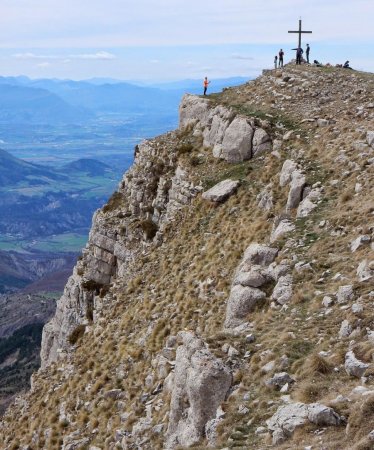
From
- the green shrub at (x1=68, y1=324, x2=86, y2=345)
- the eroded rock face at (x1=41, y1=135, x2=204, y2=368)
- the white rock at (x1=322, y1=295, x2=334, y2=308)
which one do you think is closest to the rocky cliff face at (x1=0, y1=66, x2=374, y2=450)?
the white rock at (x1=322, y1=295, x2=334, y2=308)

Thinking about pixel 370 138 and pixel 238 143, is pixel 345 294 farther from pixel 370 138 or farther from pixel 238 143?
pixel 238 143

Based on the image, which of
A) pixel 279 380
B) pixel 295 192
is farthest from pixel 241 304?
pixel 295 192

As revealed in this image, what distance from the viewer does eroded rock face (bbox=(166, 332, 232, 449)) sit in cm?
1678

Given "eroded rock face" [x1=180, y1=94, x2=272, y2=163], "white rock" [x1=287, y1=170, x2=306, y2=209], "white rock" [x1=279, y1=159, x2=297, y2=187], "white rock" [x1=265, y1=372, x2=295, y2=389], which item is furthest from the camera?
"eroded rock face" [x1=180, y1=94, x2=272, y2=163]

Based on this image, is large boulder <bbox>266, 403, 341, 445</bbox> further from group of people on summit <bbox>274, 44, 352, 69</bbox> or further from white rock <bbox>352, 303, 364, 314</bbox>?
group of people on summit <bbox>274, 44, 352, 69</bbox>

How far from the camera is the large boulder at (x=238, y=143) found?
3744cm

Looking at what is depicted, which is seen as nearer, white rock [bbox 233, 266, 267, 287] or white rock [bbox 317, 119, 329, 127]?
white rock [bbox 233, 266, 267, 287]

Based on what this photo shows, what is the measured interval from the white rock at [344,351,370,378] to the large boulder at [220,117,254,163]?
2371 cm

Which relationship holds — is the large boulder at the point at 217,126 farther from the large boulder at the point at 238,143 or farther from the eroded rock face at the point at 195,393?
the eroded rock face at the point at 195,393

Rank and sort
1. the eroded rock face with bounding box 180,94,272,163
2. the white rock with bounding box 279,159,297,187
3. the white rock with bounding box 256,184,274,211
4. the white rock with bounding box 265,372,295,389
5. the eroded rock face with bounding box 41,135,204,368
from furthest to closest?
1. the eroded rock face with bounding box 41,135,204,368
2. the eroded rock face with bounding box 180,94,272,163
3. the white rock with bounding box 279,159,297,187
4. the white rock with bounding box 256,184,274,211
5. the white rock with bounding box 265,372,295,389

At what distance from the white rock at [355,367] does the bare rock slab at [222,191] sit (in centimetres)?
2015

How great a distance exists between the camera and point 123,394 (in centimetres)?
2517

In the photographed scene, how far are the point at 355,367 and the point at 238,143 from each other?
81.3ft

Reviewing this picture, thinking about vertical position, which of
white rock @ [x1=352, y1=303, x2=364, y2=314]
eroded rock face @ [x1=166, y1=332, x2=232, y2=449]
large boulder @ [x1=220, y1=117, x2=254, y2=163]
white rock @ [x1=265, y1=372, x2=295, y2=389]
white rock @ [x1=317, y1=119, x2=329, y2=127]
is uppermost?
white rock @ [x1=317, y1=119, x2=329, y2=127]
